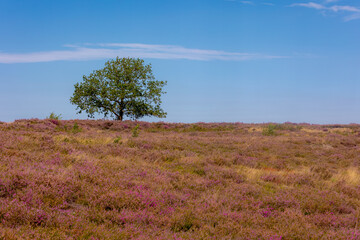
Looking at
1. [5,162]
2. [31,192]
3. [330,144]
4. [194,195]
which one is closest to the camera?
[31,192]

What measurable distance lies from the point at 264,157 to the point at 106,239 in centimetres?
1233

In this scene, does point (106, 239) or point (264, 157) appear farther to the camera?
point (264, 157)

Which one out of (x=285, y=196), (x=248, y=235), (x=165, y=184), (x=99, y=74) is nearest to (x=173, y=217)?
(x=248, y=235)

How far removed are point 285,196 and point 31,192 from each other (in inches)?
259

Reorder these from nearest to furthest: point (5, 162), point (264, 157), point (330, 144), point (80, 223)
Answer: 1. point (80, 223)
2. point (5, 162)
3. point (264, 157)
4. point (330, 144)

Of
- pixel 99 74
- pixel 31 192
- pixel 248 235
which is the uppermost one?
pixel 99 74

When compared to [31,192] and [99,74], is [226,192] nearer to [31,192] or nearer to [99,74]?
[31,192]

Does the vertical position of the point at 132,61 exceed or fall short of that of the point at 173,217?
it exceeds it

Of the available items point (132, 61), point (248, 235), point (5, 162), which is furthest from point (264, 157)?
point (132, 61)

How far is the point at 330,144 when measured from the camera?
898 inches

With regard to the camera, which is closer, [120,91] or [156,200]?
[156,200]

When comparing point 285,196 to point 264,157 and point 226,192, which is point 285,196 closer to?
point 226,192

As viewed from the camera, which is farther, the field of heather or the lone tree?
the lone tree

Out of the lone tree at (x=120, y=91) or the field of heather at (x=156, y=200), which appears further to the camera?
the lone tree at (x=120, y=91)
